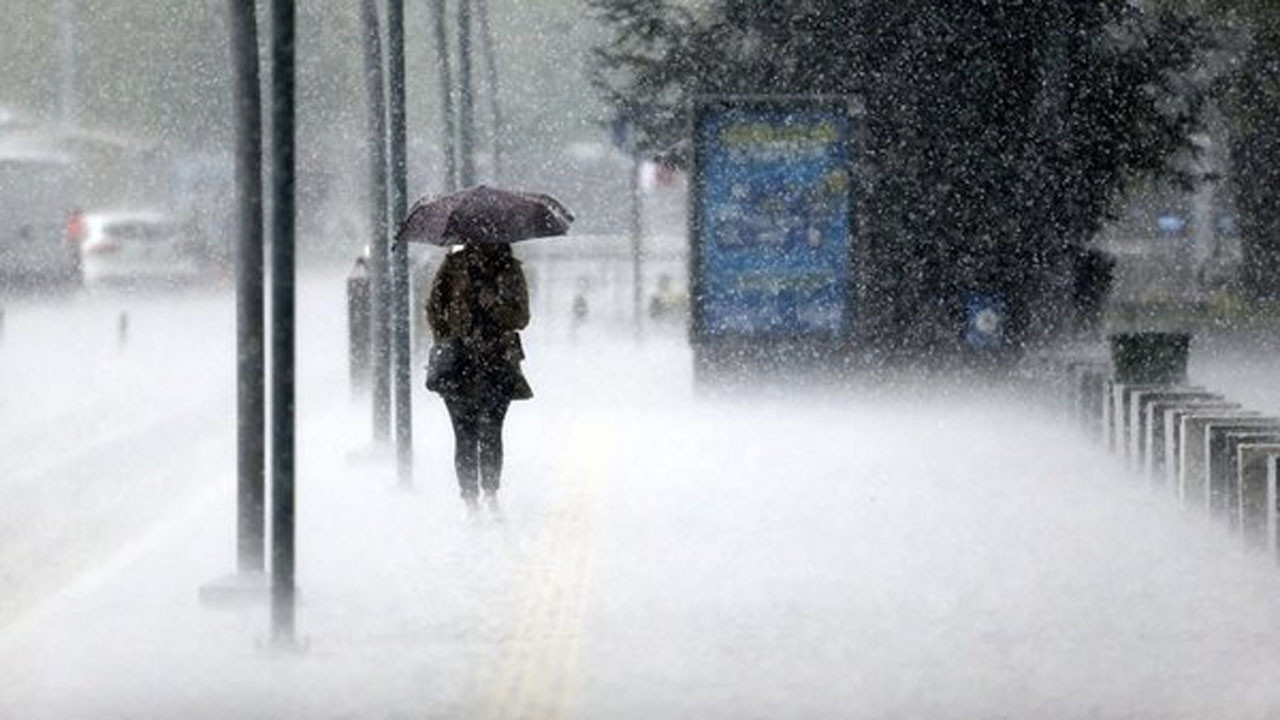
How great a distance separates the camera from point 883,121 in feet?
102

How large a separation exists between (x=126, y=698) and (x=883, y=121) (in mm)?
20015

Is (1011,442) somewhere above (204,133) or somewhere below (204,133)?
below

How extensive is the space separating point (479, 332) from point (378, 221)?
3.78 meters

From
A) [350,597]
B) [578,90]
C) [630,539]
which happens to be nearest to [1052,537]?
[630,539]

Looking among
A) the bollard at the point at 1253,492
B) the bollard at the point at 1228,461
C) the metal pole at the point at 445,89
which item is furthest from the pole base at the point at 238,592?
the metal pole at the point at 445,89

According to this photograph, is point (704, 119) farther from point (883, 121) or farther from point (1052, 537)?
point (1052, 537)

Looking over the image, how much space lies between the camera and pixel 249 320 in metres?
14.4

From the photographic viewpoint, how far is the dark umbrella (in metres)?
17.6

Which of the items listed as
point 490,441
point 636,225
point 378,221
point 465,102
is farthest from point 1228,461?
point 465,102

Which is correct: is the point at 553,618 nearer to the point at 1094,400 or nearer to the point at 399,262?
the point at 399,262

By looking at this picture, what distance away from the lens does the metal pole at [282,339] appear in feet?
42.2

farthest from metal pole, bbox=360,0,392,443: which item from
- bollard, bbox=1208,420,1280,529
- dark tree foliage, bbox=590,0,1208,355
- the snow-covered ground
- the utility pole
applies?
the utility pole

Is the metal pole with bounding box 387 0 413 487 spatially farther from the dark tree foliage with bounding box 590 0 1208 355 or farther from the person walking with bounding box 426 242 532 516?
the dark tree foliage with bounding box 590 0 1208 355

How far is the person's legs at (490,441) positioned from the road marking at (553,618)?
42 centimetres
